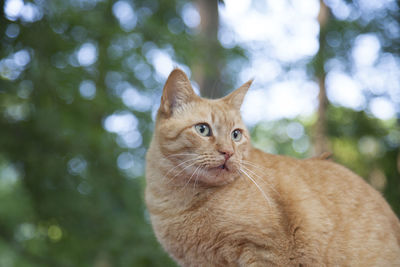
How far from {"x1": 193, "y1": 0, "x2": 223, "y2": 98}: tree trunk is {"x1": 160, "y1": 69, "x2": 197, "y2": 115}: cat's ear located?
99 centimetres

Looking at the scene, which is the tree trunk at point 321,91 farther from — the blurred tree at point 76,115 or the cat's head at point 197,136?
the cat's head at point 197,136

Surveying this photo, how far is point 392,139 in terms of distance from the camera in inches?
179

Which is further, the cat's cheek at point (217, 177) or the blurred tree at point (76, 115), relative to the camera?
the blurred tree at point (76, 115)

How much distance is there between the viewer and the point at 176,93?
8.22 feet

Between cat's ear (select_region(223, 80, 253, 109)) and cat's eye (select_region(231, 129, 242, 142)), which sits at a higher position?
cat's ear (select_region(223, 80, 253, 109))

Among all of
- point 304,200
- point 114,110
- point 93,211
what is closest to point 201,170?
point 304,200

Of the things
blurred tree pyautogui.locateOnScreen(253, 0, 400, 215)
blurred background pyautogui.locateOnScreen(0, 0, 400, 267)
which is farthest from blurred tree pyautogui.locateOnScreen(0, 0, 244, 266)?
blurred tree pyautogui.locateOnScreen(253, 0, 400, 215)

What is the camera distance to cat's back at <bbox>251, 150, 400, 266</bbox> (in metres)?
2.12

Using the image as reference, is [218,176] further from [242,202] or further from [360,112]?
[360,112]

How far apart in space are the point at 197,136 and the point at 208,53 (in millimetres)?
1841

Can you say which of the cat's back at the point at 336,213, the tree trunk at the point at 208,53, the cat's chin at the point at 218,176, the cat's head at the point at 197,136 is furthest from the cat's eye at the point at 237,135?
the tree trunk at the point at 208,53

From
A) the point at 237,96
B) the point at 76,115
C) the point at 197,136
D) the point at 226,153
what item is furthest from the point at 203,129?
the point at 76,115

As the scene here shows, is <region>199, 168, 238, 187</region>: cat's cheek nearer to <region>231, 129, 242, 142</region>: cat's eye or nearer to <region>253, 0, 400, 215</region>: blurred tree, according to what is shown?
<region>231, 129, 242, 142</region>: cat's eye

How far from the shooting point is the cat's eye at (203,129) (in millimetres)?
2371
